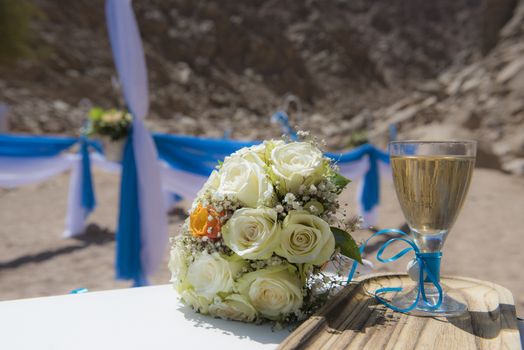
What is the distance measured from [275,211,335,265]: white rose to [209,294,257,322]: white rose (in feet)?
0.29

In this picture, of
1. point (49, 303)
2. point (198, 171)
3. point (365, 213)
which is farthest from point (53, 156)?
point (49, 303)

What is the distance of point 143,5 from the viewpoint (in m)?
22.9

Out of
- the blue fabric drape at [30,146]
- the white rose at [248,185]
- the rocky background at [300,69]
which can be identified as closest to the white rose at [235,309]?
the white rose at [248,185]

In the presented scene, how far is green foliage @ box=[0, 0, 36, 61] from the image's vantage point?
1445 centimetres

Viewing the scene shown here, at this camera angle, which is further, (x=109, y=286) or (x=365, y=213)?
(x=365, y=213)

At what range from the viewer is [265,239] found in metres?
0.69

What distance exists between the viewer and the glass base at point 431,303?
0.69m

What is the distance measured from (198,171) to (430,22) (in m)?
30.0

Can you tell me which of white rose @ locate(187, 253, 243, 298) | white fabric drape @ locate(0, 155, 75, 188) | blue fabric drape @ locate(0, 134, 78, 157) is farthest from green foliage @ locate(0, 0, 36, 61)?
white rose @ locate(187, 253, 243, 298)

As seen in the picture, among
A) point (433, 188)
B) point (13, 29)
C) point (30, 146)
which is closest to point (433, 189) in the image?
point (433, 188)

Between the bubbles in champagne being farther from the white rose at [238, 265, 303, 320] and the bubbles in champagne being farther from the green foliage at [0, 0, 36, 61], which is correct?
the green foliage at [0, 0, 36, 61]

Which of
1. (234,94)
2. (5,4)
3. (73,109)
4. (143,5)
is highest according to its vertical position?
(143,5)

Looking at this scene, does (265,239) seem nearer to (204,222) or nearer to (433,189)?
(204,222)

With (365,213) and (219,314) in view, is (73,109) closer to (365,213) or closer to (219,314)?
(365,213)
